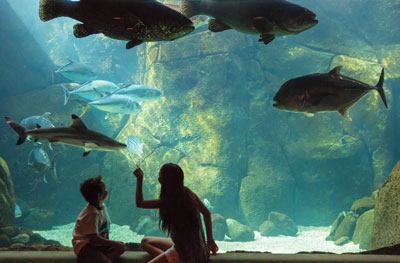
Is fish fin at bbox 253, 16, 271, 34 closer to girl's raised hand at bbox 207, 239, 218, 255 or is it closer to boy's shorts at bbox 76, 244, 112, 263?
girl's raised hand at bbox 207, 239, 218, 255

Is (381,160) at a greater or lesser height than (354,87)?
lesser

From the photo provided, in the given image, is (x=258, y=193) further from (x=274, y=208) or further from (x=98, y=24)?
(x=98, y=24)

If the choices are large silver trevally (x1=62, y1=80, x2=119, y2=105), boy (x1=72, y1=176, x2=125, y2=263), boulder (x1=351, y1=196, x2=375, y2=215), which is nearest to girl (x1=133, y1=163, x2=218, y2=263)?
boy (x1=72, y1=176, x2=125, y2=263)

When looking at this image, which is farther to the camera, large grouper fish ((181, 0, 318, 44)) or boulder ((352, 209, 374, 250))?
boulder ((352, 209, 374, 250))

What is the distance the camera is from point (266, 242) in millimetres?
8547

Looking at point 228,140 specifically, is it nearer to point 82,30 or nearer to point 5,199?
point 5,199

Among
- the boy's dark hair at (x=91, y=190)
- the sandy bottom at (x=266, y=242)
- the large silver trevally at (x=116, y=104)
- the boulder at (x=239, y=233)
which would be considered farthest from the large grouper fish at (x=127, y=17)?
the boulder at (x=239, y=233)

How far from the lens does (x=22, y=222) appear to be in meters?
8.80

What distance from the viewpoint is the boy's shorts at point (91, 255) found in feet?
6.05

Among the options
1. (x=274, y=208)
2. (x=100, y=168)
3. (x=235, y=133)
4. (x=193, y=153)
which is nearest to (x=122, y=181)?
(x=100, y=168)

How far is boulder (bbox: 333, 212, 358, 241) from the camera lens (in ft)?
27.9

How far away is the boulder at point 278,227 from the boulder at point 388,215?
Result: 6594mm

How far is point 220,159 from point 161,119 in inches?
109

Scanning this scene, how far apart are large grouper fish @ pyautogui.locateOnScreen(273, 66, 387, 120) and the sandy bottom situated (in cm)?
593
